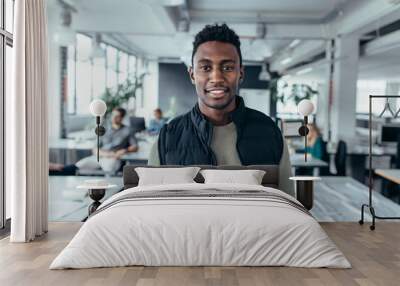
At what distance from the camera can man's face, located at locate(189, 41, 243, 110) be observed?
251 inches

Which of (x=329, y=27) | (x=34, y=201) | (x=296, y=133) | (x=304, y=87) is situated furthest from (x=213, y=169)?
(x=329, y=27)

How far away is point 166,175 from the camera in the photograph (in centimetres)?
585

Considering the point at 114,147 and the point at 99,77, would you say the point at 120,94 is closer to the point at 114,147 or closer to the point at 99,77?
the point at 99,77

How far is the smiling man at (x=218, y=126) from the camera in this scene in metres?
6.30

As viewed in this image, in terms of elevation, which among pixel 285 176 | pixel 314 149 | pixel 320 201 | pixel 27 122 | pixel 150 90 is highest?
pixel 150 90

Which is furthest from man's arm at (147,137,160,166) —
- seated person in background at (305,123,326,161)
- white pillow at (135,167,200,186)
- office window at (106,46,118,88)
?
office window at (106,46,118,88)

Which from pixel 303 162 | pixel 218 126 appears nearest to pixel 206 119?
pixel 218 126

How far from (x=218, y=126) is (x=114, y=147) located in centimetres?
221

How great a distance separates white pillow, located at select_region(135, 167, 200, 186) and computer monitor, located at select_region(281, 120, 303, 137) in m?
1.31

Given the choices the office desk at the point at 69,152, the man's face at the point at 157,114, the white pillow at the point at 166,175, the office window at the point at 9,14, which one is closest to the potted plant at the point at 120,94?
the man's face at the point at 157,114

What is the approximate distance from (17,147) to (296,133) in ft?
10.1

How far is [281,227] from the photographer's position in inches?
171

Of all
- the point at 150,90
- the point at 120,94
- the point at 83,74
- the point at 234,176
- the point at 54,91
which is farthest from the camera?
the point at 150,90

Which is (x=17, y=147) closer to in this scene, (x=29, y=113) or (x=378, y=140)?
(x=29, y=113)
